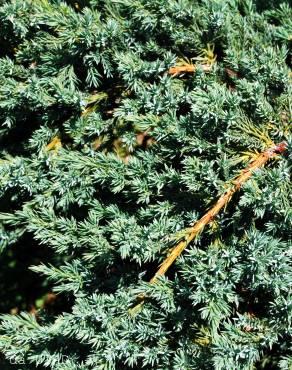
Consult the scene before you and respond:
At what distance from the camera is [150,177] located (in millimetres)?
2301

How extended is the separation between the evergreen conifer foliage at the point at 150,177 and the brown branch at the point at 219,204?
0.09ft

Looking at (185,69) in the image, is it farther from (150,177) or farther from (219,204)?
(219,204)

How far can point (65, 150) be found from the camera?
246 cm

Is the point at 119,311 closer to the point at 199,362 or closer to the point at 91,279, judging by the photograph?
the point at 91,279

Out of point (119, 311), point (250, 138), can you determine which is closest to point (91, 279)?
point (119, 311)

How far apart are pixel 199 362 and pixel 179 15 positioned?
164 cm

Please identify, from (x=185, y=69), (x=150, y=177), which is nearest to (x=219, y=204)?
(x=150, y=177)

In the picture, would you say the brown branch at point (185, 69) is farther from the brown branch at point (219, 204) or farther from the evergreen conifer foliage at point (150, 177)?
the brown branch at point (219, 204)

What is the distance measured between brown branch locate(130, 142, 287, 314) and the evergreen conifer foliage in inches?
1.1

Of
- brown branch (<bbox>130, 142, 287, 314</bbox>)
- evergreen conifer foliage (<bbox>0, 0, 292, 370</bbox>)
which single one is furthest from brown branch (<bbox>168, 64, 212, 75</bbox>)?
brown branch (<bbox>130, 142, 287, 314</bbox>)

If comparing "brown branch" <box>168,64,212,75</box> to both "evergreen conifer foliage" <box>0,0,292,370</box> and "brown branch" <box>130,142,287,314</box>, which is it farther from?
"brown branch" <box>130,142,287,314</box>

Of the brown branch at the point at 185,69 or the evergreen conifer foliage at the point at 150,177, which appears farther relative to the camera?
the brown branch at the point at 185,69

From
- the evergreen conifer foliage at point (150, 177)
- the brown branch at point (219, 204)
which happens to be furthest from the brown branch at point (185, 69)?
the brown branch at point (219, 204)

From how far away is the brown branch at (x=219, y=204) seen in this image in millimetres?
2195
